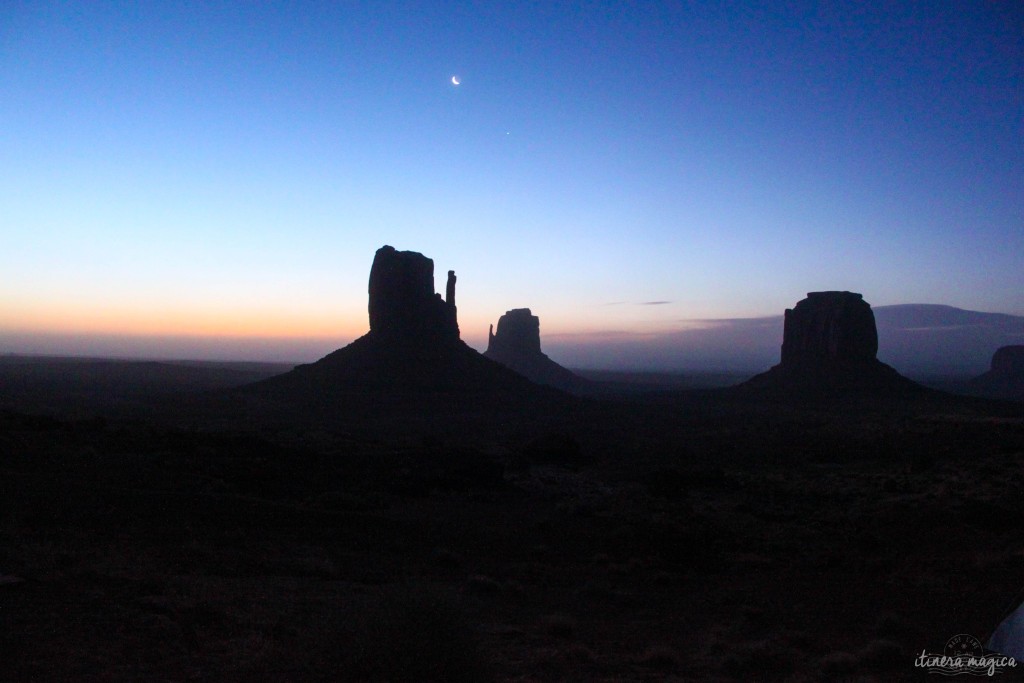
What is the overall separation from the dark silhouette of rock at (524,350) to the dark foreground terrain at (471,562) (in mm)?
107388

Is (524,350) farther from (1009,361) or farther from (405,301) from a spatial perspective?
(1009,361)

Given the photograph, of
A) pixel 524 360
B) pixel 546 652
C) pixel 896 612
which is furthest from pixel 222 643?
pixel 524 360

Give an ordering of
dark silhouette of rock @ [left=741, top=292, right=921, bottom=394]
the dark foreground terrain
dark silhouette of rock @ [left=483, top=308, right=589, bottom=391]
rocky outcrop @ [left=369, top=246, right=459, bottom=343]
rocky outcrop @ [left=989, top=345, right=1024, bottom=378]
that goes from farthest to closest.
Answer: rocky outcrop @ [left=989, top=345, right=1024, bottom=378] < dark silhouette of rock @ [left=483, top=308, right=589, bottom=391] < dark silhouette of rock @ [left=741, top=292, right=921, bottom=394] < rocky outcrop @ [left=369, top=246, right=459, bottom=343] < the dark foreground terrain

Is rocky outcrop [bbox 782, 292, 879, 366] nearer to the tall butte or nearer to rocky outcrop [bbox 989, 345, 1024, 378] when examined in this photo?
the tall butte

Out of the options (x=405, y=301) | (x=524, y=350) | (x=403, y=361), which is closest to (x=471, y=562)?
(x=403, y=361)

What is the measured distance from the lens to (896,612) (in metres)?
12.0

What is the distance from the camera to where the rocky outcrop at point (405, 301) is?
7725 cm

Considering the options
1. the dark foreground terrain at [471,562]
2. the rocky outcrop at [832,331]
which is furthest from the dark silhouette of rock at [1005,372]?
the dark foreground terrain at [471,562]

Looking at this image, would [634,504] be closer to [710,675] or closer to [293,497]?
[293,497]

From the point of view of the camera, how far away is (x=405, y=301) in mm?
78375

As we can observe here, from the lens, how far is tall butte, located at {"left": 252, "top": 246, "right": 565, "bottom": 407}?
65.5 m

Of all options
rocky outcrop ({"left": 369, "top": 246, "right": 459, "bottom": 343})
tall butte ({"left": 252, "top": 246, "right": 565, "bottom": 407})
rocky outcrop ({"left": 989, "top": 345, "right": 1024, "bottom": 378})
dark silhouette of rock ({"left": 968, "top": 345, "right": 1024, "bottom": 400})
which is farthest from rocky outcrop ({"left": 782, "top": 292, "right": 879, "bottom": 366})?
rocky outcrop ({"left": 989, "top": 345, "right": 1024, "bottom": 378})

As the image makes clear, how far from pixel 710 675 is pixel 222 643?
6360 mm

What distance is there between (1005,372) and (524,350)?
112 meters
